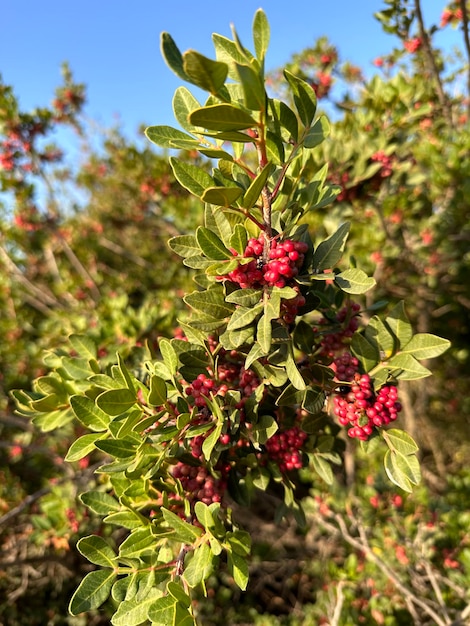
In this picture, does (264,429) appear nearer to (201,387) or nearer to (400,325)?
(201,387)

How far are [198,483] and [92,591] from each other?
1.48 feet

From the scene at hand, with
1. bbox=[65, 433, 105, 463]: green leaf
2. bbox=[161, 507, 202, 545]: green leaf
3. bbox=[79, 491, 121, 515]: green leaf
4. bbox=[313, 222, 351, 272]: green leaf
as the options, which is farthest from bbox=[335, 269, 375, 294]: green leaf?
bbox=[79, 491, 121, 515]: green leaf

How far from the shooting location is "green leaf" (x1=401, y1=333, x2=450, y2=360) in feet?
4.26

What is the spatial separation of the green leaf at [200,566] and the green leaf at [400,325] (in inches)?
35.9

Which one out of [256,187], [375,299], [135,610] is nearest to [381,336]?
[256,187]

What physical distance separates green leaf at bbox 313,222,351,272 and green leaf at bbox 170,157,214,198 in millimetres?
399

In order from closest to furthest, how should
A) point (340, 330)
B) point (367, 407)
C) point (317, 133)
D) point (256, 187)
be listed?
point (256, 187)
point (317, 133)
point (367, 407)
point (340, 330)

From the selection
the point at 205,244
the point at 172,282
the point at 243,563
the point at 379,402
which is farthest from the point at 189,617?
the point at 172,282

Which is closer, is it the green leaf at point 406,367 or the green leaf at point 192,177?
the green leaf at point 192,177

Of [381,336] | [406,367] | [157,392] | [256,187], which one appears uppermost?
[256,187]

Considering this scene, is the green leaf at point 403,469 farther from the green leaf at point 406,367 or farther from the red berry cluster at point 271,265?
the red berry cluster at point 271,265

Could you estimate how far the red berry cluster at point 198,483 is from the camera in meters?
1.41

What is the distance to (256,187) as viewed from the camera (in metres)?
1.02

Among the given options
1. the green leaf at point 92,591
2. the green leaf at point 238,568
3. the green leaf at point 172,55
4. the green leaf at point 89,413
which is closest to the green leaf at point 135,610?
the green leaf at point 92,591
